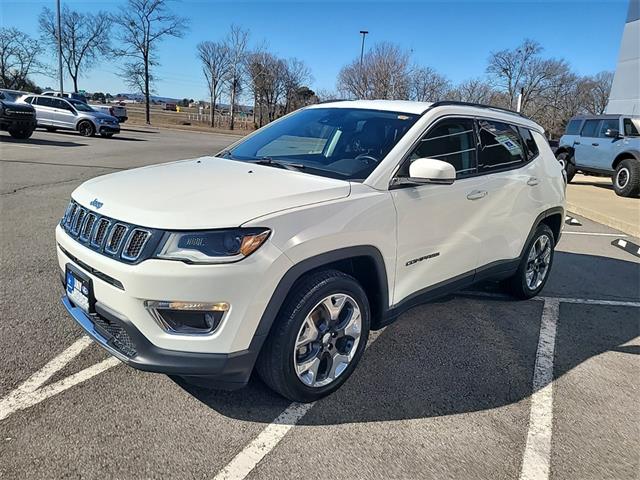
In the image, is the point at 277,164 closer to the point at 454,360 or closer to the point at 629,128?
the point at 454,360

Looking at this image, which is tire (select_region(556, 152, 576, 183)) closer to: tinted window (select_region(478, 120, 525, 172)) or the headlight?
tinted window (select_region(478, 120, 525, 172))

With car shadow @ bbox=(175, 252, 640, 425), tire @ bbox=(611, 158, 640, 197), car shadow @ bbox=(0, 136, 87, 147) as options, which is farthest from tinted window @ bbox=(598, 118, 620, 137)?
car shadow @ bbox=(0, 136, 87, 147)

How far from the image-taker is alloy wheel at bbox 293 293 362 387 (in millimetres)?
2865

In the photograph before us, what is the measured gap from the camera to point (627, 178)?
12758mm

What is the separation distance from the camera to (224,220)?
2430 mm

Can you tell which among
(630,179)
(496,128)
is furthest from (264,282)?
(630,179)

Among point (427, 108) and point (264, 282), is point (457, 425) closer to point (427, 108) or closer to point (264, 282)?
point (264, 282)

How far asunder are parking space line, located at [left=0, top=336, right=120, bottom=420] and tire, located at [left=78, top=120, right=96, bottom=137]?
22124 mm

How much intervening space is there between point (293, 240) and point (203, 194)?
58 cm

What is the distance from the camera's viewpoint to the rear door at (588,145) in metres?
14.0

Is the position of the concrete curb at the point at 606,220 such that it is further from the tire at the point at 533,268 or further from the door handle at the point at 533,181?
the door handle at the point at 533,181

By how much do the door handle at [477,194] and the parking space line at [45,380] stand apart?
2756 mm

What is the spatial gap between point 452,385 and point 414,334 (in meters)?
0.76

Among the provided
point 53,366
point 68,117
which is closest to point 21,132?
point 68,117
